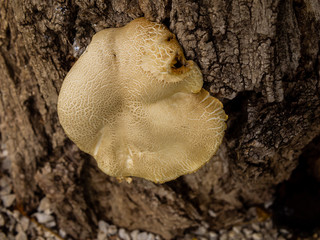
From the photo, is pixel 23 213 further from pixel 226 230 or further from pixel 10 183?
pixel 226 230

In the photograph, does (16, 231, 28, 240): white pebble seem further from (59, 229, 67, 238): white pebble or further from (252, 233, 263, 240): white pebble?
(252, 233, 263, 240): white pebble

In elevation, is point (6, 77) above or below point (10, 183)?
above

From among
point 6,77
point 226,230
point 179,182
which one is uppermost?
point 6,77

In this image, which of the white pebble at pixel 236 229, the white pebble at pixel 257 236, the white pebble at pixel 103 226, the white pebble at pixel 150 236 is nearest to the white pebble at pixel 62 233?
the white pebble at pixel 103 226

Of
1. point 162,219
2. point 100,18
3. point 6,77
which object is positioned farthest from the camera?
point 162,219

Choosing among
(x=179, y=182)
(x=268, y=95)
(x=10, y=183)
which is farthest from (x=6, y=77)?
(x=268, y=95)

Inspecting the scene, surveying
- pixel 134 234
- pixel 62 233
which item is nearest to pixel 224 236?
pixel 134 234
